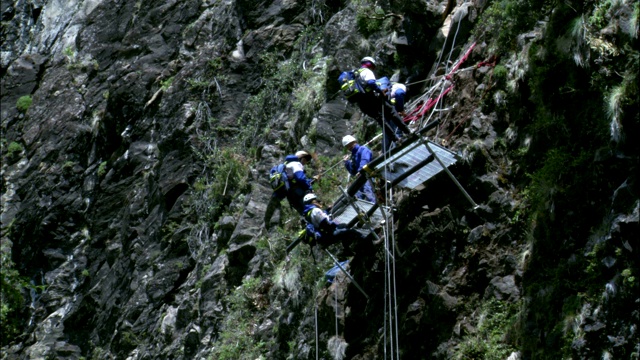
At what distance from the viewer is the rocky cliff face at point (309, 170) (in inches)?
394

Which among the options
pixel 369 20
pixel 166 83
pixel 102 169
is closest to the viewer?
pixel 369 20

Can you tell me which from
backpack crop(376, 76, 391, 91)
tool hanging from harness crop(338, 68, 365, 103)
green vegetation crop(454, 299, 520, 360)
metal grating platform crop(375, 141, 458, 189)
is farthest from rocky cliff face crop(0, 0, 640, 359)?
tool hanging from harness crop(338, 68, 365, 103)

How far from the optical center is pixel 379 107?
13.4m

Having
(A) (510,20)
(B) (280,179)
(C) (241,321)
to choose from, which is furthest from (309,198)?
(C) (241,321)

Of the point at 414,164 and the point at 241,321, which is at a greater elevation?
the point at 414,164

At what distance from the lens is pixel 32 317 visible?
2383cm

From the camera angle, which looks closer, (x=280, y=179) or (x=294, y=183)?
(x=294, y=183)

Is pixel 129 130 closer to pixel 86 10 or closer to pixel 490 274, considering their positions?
pixel 86 10

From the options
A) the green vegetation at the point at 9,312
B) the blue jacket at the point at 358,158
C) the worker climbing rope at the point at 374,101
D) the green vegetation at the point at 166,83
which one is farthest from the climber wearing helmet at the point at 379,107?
the green vegetation at the point at 9,312

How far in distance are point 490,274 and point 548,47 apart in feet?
8.84

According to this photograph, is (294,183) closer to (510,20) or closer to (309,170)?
(309,170)

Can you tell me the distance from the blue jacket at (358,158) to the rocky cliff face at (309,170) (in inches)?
38.3

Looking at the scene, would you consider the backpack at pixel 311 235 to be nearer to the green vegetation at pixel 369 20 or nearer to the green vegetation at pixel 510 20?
the green vegetation at pixel 510 20

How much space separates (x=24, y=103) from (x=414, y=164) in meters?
20.8
